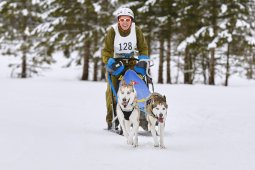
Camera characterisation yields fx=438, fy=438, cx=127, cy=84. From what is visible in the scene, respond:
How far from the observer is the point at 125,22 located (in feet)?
24.3

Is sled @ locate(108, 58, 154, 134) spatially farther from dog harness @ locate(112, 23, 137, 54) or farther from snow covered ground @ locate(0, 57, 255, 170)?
snow covered ground @ locate(0, 57, 255, 170)

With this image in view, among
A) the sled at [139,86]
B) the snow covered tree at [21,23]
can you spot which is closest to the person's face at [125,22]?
the sled at [139,86]

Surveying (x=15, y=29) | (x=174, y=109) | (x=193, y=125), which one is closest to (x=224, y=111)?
(x=174, y=109)

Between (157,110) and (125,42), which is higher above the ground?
(125,42)

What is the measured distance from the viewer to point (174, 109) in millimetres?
11969

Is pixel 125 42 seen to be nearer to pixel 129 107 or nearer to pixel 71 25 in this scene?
pixel 129 107

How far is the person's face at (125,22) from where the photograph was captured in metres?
7.38

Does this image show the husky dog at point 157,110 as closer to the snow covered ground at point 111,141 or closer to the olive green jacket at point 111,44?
the snow covered ground at point 111,141

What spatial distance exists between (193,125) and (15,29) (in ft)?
74.4

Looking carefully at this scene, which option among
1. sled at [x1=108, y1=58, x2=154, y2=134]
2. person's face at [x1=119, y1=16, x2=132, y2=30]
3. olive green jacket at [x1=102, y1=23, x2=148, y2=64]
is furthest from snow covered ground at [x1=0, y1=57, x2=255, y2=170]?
person's face at [x1=119, y1=16, x2=132, y2=30]

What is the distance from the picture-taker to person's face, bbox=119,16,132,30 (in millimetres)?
7375

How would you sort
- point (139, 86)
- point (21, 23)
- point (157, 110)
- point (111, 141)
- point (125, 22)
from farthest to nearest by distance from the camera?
1. point (21, 23)
2. point (125, 22)
3. point (139, 86)
4. point (111, 141)
5. point (157, 110)

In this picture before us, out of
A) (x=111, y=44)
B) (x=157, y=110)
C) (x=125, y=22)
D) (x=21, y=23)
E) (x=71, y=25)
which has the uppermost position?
(x=21, y=23)

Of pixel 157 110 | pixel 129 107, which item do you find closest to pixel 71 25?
pixel 129 107
